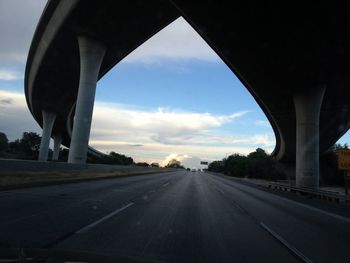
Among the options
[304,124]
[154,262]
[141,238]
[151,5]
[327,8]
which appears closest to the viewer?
[154,262]

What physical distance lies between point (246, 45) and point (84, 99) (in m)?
16.7

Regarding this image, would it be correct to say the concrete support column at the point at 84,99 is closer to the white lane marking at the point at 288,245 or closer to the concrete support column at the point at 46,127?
the white lane marking at the point at 288,245

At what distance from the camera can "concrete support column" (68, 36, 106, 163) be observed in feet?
145

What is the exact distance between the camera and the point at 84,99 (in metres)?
44.6

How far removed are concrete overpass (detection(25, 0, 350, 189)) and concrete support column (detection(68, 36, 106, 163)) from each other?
10cm

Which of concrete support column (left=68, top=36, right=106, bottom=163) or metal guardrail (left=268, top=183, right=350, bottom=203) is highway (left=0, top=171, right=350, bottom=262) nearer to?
metal guardrail (left=268, top=183, right=350, bottom=203)

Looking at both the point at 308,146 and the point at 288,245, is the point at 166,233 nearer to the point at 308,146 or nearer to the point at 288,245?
the point at 288,245

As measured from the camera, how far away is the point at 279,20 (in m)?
31.8

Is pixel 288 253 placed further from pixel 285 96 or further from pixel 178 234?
pixel 285 96

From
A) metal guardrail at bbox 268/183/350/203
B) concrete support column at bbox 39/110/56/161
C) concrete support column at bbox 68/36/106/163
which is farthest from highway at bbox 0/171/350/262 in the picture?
concrete support column at bbox 39/110/56/161

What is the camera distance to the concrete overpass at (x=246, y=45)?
32094mm

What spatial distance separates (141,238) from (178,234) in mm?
1165

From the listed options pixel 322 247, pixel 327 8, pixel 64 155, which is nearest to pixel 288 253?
pixel 322 247

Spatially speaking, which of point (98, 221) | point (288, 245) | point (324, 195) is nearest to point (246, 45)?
point (324, 195)
